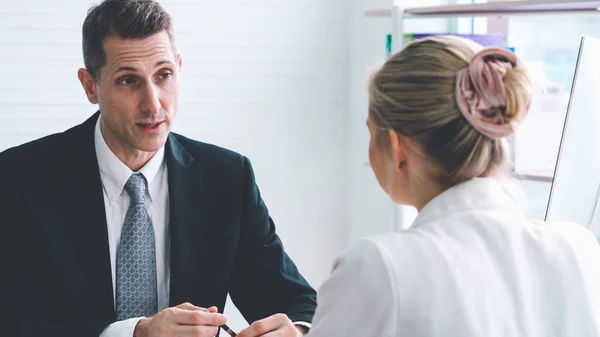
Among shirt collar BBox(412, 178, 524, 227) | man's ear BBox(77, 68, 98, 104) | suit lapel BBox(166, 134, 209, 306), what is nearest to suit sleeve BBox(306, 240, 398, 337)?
shirt collar BBox(412, 178, 524, 227)

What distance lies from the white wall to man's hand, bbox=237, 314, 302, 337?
152 cm

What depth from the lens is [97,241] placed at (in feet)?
5.63

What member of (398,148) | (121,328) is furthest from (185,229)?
(398,148)

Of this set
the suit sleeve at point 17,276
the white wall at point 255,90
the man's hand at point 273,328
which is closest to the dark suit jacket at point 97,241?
the suit sleeve at point 17,276

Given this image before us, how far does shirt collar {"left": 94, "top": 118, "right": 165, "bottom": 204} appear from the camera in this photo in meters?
1.76

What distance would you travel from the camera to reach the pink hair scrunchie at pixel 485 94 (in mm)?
1120

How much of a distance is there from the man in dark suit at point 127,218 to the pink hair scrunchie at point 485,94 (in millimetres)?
674

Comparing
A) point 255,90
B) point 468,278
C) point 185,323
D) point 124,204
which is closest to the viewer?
point 468,278

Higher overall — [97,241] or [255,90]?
[255,90]

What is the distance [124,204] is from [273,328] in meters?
0.44

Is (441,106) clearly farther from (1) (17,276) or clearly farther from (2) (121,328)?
(1) (17,276)

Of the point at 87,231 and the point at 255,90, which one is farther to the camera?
the point at 255,90

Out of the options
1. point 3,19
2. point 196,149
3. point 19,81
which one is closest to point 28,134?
point 19,81

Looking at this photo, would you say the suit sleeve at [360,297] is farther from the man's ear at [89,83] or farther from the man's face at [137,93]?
the man's ear at [89,83]
